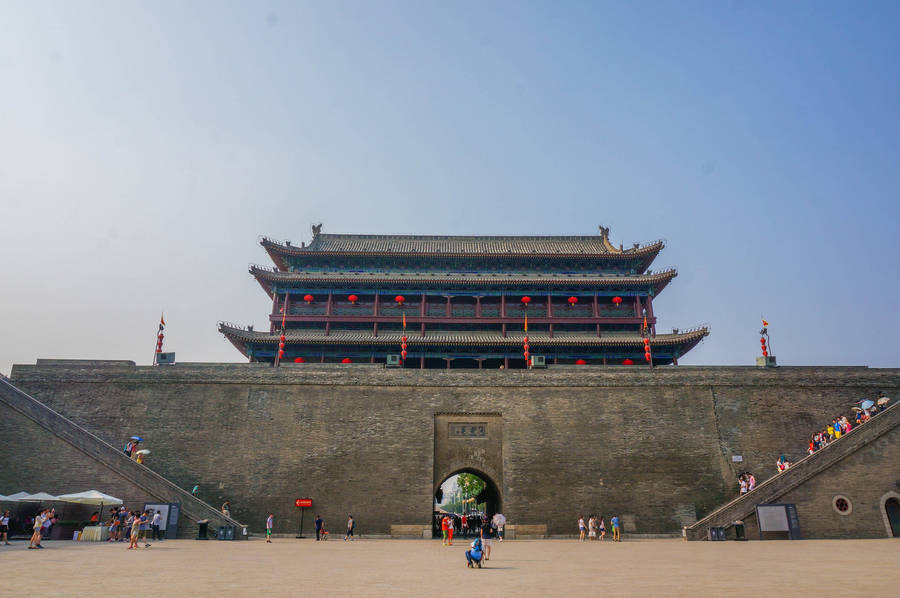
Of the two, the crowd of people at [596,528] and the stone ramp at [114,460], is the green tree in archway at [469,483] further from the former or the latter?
the stone ramp at [114,460]

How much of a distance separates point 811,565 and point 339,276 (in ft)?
75.3

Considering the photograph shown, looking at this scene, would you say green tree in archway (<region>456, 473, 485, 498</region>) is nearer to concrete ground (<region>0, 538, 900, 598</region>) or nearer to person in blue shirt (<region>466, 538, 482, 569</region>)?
concrete ground (<region>0, 538, 900, 598</region>)

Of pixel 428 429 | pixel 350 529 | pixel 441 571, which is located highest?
pixel 428 429

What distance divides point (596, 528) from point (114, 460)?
16.2 meters

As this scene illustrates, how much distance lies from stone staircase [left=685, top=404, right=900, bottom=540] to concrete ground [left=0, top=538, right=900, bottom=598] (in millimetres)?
2963

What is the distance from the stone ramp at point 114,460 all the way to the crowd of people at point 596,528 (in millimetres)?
11068

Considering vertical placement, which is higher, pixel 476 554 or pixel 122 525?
pixel 122 525

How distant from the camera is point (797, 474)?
61.2ft

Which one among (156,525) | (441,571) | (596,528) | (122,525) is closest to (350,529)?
(156,525)

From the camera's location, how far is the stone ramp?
59.9ft

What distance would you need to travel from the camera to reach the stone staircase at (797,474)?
18234 millimetres

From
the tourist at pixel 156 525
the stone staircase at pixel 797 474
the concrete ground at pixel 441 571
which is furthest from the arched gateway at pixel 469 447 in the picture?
the tourist at pixel 156 525

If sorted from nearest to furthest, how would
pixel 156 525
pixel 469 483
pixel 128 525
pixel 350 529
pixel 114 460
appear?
pixel 128 525 < pixel 156 525 < pixel 114 460 < pixel 350 529 < pixel 469 483

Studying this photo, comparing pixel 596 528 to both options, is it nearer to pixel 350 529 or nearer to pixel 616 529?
pixel 616 529
